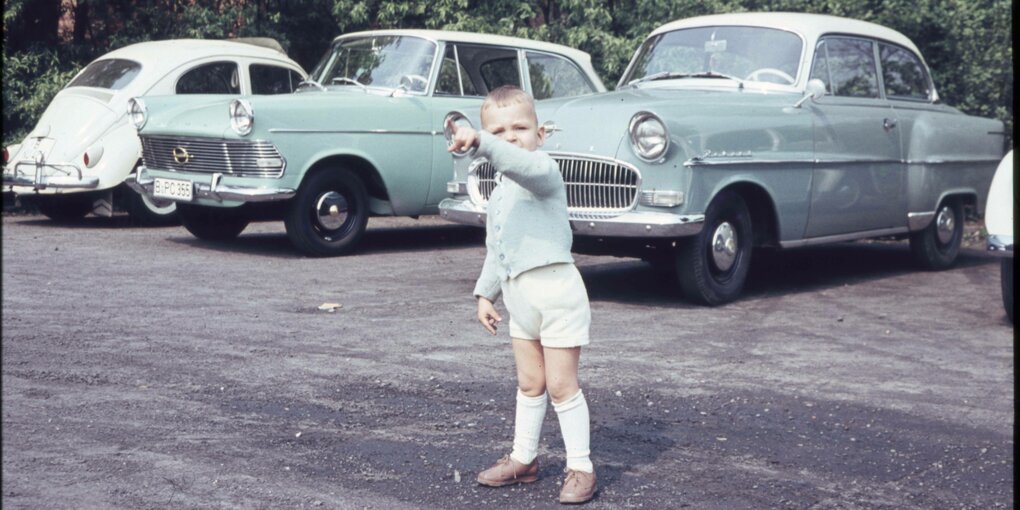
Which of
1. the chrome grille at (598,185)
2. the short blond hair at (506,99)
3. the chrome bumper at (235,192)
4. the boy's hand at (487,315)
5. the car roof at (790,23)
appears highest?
the car roof at (790,23)

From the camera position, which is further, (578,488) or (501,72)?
(501,72)

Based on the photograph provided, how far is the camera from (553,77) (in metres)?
10.8

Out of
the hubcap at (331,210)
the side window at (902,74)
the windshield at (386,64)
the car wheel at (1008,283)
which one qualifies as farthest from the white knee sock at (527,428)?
the windshield at (386,64)

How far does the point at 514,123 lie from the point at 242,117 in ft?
A: 19.2

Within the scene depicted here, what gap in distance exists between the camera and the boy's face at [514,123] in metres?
3.60

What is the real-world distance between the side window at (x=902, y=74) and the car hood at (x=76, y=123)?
640 cm

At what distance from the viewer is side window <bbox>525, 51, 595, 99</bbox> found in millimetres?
10703

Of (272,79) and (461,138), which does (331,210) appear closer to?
(272,79)

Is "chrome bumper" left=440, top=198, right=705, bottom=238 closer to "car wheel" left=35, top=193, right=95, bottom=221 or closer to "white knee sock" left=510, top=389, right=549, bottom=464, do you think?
"white knee sock" left=510, top=389, right=549, bottom=464

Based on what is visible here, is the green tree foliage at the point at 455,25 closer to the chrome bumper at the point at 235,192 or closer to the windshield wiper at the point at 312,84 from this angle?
the windshield wiper at the point at 312,84

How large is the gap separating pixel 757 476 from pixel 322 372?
2052 mm

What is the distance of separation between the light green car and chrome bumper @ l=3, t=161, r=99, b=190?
1.13 m

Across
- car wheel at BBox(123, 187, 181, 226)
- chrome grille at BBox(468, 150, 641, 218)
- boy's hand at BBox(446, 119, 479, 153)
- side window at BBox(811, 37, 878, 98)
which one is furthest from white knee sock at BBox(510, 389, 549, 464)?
car wheel at BBox(123, 187, 181, 226)

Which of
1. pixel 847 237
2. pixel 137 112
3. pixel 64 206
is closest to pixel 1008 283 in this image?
pixel 847 237
